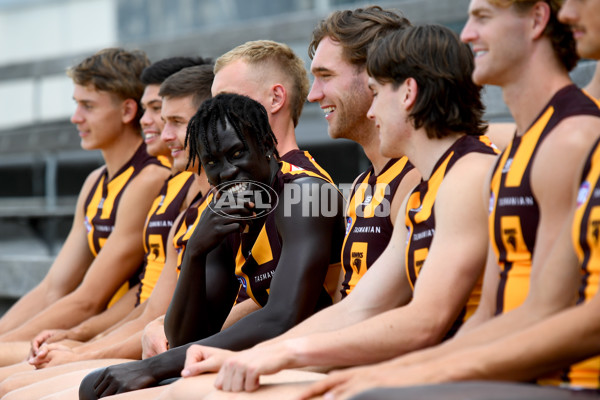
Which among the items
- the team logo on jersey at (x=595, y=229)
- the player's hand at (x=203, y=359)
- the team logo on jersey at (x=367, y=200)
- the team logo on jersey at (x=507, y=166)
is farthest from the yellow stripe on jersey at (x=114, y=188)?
the team logo on jersey at (x=595, y=229)

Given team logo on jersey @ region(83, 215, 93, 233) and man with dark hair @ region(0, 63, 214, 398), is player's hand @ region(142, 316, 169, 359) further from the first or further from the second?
team logo on jersey @ region(83, 215, 93, 233)

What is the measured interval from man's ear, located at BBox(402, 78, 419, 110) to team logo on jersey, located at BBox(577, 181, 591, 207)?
30.1 inches

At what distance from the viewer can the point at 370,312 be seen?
2.81m

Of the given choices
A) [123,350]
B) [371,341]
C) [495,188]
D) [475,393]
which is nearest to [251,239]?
[123,350]

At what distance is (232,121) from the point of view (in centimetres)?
332

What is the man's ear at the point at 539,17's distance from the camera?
2.34m

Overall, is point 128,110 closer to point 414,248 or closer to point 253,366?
point 414,248

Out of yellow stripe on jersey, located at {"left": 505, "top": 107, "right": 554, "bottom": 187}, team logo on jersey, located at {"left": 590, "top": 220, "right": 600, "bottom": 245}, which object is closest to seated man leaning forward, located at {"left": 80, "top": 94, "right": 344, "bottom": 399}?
yellow stripe on jersey, located at {"left": 505, "top": 107, "right": 554, "bottom": 187}

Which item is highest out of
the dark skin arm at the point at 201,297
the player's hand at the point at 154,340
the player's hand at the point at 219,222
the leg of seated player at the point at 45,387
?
the player's hand at the point at 219,222

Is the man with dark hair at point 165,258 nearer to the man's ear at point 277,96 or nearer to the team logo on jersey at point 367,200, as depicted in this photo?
the man's ear at point 277,96

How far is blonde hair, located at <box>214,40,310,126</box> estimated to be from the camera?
4055 millimetres

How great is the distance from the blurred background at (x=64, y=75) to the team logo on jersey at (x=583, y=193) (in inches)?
103

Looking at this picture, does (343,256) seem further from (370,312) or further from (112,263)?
(112,263)

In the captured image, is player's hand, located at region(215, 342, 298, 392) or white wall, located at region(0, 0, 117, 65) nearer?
player's hand, located at region(215, 342, 298, 392)
